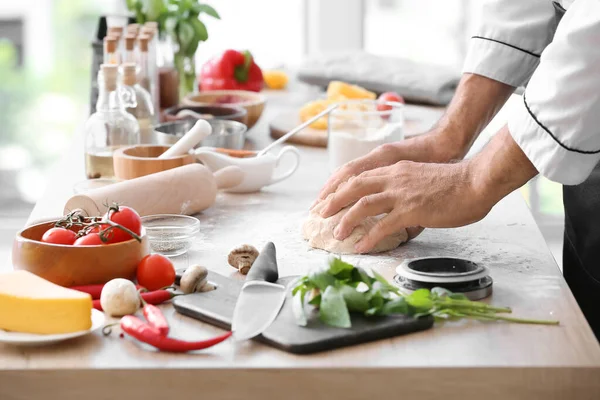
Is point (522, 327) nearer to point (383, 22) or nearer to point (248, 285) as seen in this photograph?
point (248, 285)

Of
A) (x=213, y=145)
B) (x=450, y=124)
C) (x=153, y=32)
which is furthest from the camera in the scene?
(x=153, y=32)

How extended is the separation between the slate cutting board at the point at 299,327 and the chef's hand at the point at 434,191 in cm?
27

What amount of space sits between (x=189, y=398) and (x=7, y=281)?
28 cm

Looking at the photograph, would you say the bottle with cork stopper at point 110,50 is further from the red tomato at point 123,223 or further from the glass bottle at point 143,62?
the red tomato at point 123,223

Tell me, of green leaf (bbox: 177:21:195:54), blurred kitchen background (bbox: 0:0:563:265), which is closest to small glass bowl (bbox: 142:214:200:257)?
green leaf (bbox: 177:21:195:54)

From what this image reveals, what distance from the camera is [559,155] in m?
1.24

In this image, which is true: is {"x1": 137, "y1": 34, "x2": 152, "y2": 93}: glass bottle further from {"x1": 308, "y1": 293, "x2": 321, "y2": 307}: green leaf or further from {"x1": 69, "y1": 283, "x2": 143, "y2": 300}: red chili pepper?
{"x1": 308, "y1": 293, "x2": 321, "y2": 307}: green leaf

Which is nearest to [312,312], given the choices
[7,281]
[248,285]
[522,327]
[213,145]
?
[248,285]

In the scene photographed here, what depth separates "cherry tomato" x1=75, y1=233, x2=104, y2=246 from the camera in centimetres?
121

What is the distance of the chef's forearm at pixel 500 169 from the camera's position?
4.25 ft

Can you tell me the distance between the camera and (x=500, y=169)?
1304 millimetres

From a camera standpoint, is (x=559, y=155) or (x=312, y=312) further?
(x=559, y=155)

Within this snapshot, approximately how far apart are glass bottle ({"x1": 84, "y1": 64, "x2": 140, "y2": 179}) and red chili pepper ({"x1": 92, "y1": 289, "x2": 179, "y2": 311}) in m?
0.66

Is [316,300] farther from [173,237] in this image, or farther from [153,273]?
[173,237]
